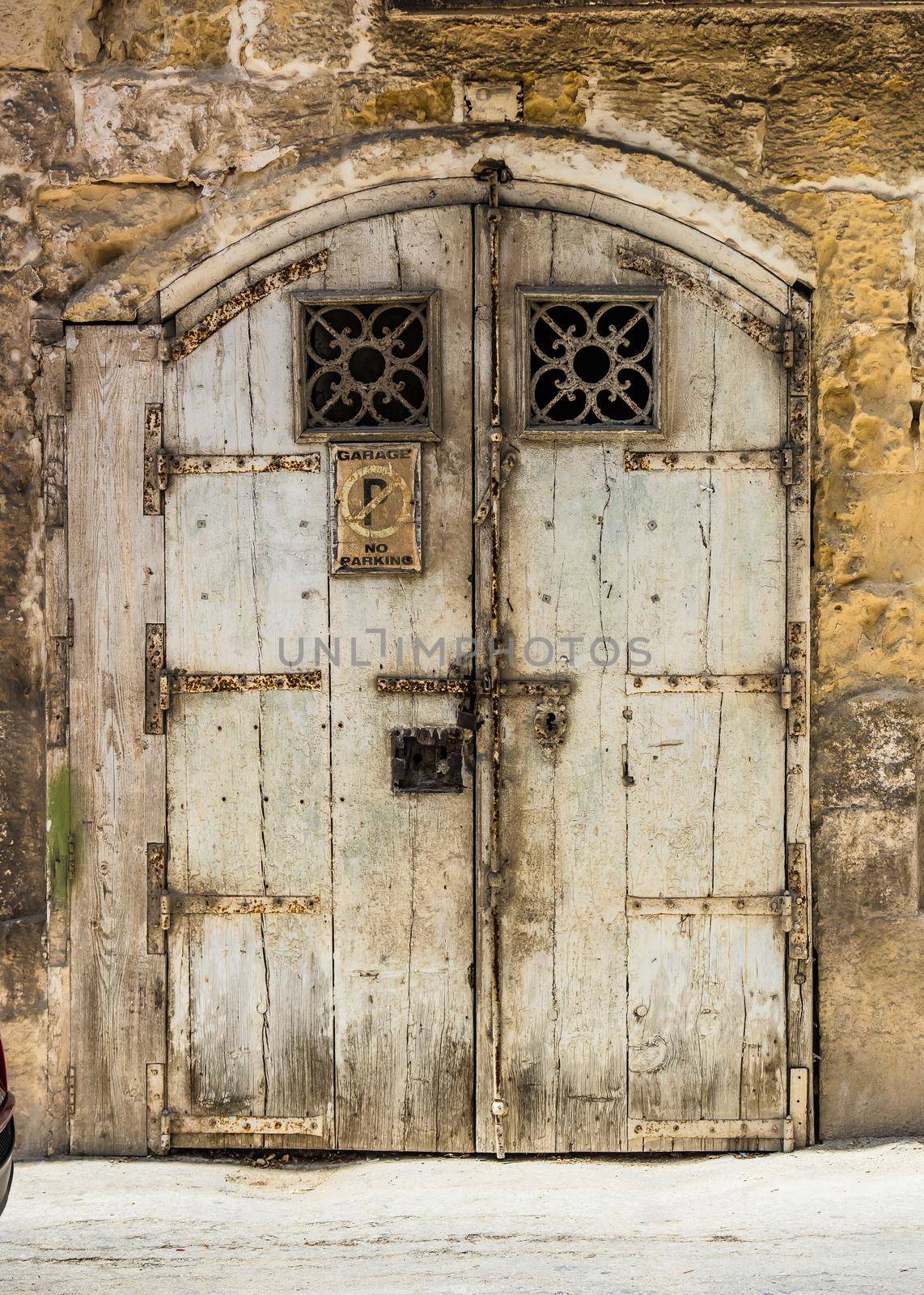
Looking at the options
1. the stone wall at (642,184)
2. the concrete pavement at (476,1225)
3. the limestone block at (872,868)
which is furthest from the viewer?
the limestone block at (872,868)

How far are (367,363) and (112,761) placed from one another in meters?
1.37

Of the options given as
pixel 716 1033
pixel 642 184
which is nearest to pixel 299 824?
pixel 716 1033

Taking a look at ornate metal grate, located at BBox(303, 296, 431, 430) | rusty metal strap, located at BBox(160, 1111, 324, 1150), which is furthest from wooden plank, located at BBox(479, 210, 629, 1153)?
rusty metal strap, located at BBox(160, 1111, 324, 1150)

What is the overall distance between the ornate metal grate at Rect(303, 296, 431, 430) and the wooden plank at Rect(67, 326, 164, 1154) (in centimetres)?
48

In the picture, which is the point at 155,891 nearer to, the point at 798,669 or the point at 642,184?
the point at 798,669

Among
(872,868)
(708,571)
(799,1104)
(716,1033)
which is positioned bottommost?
(799,1104)

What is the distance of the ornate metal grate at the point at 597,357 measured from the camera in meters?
3.33

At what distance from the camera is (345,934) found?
11.1 ft

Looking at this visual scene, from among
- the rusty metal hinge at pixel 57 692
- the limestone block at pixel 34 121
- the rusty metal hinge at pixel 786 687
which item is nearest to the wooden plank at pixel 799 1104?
the rusty metal hinge at pixel 786 687

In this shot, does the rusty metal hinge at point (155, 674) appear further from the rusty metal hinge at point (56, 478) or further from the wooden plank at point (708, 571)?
the wooden plank at point (708, 571)

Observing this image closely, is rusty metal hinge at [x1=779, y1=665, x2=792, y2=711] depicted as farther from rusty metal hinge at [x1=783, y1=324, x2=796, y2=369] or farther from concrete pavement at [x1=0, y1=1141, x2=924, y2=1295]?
concrete pavement at [x1=0, y1=1141, x2=924, y2=1295]

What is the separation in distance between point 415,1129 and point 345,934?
60cm

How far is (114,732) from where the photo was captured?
11.2 feet

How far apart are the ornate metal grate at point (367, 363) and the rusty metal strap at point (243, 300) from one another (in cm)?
10
